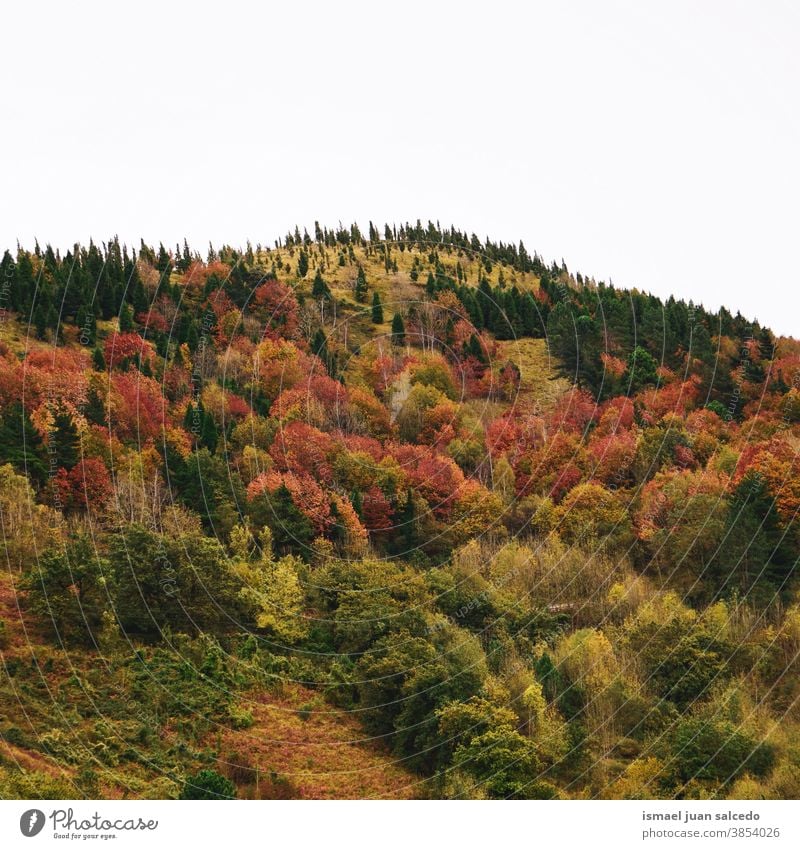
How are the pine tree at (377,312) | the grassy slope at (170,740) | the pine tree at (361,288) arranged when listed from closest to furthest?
the grassy slope at (170,740)
the pine tree at (377,312)
the pine tree at (361,288)

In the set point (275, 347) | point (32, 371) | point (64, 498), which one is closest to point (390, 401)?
point (275, 347)

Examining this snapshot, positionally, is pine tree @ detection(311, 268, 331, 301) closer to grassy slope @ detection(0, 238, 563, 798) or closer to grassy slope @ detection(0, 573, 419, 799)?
grassy slope @ detection(0, 238, 563, 798)

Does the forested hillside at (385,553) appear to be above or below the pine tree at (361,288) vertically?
below

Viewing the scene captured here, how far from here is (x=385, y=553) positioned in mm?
87438

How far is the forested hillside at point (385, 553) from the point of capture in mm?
55562

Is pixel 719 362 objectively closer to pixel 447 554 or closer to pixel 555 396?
pixel 555 396

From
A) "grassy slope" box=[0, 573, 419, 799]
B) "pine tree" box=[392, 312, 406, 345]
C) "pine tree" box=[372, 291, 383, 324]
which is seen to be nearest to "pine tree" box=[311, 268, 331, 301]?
"pine tree" box=[372, 291, 383, 324]

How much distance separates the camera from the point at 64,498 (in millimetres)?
76000

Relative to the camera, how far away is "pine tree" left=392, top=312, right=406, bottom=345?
140m

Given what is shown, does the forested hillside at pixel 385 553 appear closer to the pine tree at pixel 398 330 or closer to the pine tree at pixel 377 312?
the pine tree at pixel 398 330

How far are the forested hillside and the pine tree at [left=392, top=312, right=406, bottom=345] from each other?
276 centimetres
